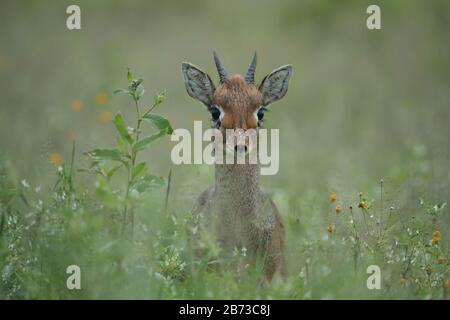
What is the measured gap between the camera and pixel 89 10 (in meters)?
18.0

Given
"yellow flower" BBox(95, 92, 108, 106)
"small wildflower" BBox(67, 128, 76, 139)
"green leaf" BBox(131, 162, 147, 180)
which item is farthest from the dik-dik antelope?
"yellow flower" BBox(95, 92, 108, 106)

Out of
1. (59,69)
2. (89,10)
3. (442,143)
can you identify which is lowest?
(442,143)

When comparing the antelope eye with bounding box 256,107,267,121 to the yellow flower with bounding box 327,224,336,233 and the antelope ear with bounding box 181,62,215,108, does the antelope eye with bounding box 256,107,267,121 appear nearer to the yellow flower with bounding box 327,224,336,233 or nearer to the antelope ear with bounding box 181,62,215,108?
the antelope ear with bounding box 181,62,215,108

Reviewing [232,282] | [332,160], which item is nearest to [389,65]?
[332,160]

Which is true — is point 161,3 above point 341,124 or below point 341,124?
above

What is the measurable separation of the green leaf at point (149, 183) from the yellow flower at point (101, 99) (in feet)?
18.0

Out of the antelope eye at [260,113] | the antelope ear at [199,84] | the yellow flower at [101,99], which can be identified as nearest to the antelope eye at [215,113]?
the antelope ear at [199,84]

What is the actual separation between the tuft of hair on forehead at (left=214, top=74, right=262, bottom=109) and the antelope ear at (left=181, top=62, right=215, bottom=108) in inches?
4.0

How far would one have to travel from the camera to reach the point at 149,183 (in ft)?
26.2

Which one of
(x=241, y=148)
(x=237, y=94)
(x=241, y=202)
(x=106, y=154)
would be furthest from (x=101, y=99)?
(x=106, y=154)

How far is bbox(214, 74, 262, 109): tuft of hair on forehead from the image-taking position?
9117 mm

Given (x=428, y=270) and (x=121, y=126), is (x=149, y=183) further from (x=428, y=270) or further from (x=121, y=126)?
(x=428, y=270)

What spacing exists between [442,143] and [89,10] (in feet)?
27.7

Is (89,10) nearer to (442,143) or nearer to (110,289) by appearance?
(442,143)
